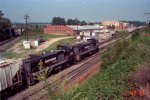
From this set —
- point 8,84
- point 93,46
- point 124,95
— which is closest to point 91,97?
point 124,95

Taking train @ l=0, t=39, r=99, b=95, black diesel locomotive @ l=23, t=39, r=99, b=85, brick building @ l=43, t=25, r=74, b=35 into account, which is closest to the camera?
train @ l=0, t=39, r=99, b=95

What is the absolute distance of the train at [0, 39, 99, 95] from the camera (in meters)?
22.7

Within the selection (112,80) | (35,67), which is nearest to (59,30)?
(35,67)

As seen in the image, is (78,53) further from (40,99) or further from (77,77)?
(40,99)

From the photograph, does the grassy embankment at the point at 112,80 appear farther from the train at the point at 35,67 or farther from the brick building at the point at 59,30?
the brick building at the point at 59,30

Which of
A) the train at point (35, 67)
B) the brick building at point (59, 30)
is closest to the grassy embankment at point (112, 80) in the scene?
the train at point (35, 67)

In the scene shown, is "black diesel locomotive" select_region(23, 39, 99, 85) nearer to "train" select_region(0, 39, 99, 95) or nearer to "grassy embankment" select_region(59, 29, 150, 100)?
"train" select_region(0, 39, 99, 95)

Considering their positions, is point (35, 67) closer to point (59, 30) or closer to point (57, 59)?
point (57, 59)

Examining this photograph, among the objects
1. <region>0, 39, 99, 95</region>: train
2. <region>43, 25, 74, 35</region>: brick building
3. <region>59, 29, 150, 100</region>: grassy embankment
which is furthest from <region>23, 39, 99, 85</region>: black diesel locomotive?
<region>43, 25, 74, 35</region>: brick building

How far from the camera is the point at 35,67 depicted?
27375 mm

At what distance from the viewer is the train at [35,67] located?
2272cm

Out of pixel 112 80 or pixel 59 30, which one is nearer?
pixel 112 80

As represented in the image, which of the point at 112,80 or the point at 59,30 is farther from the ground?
the point at 59,30

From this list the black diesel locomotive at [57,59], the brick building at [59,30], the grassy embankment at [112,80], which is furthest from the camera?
the brick building at [59,30]
